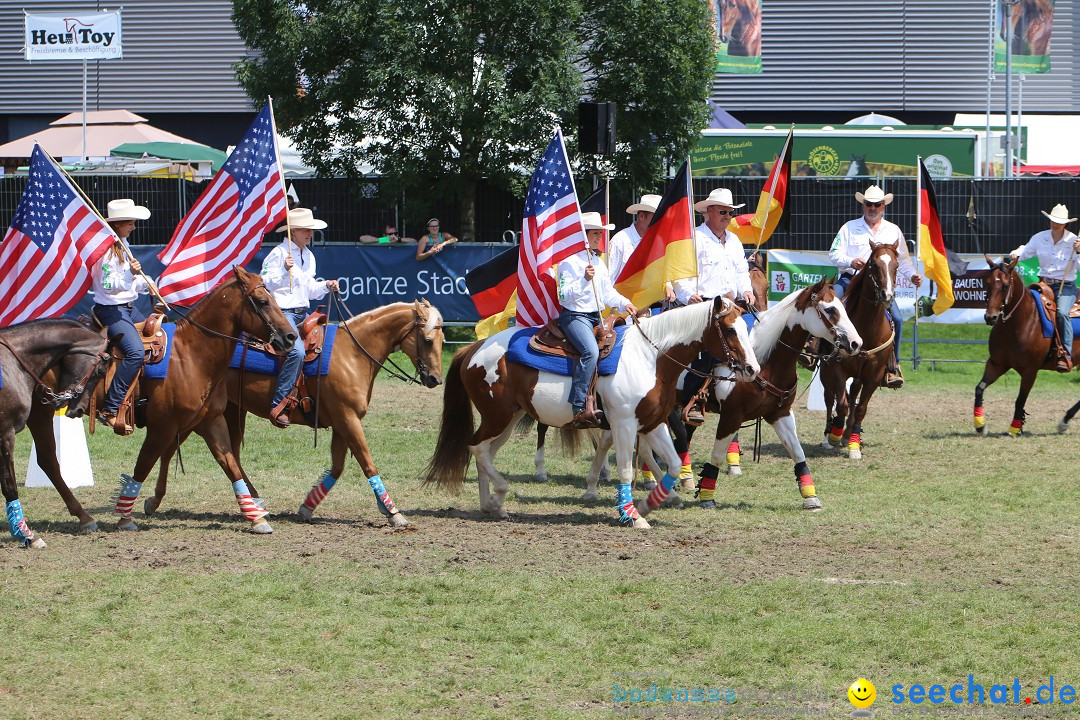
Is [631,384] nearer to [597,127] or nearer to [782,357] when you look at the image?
[782,357]

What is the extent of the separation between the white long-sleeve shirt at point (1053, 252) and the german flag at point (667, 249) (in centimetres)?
659

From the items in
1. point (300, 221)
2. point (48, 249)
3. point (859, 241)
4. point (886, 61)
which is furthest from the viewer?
point (886, 61)

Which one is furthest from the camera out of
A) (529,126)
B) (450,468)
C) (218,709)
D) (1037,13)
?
(1037,13)

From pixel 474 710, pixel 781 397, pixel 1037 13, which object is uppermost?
pixel 1037 13

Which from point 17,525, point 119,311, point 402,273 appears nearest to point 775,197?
point 119,311

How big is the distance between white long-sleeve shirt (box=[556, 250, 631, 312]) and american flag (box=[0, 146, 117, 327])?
3609 millimetres

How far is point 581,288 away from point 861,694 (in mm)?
5058

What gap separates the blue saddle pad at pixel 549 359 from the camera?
1060cm

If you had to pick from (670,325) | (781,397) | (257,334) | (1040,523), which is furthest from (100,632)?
(1040,523)

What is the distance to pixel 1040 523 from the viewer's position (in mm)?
10633

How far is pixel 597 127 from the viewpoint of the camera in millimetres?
14391

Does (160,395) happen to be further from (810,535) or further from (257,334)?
(810,535)

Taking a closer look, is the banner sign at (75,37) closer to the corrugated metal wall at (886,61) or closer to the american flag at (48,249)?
the american flag at (48,249)

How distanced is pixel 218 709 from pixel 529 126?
16.5m
